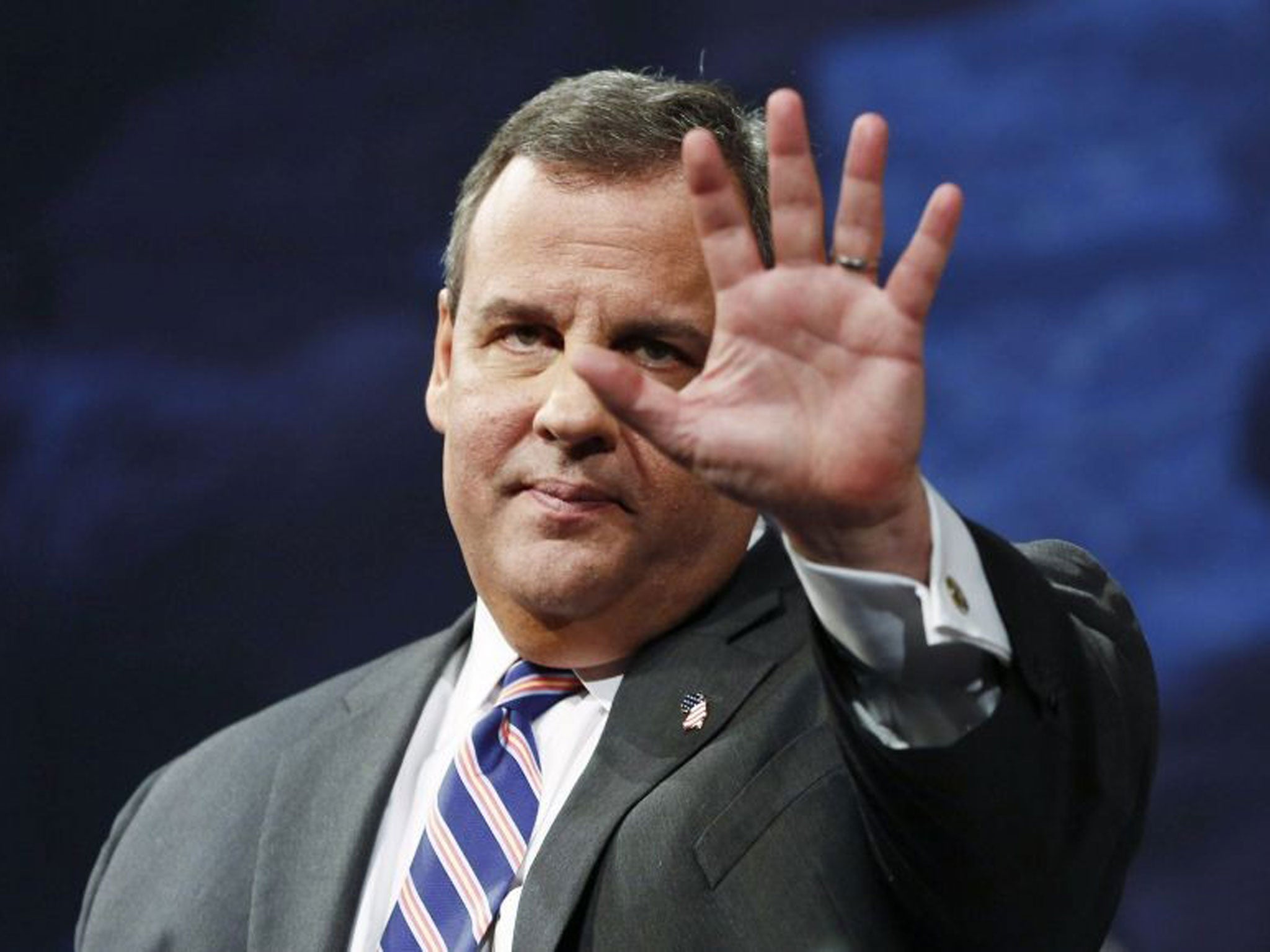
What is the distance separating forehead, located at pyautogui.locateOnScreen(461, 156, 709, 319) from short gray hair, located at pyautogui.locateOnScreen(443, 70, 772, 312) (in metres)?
0.03

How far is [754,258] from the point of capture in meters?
1.86

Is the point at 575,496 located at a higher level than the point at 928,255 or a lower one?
lower

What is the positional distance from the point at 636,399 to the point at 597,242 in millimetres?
558

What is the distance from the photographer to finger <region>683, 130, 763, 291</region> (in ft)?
6.02

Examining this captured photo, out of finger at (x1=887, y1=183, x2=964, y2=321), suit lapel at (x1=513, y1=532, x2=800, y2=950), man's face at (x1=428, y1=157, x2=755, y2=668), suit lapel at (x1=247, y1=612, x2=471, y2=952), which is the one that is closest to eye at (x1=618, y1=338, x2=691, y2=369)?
man's face at (x1=428, y1=157, x2=755, y2=668)

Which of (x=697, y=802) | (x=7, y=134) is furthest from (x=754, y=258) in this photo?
(x=7, y=134)

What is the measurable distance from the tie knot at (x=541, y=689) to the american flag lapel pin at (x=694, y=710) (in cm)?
20

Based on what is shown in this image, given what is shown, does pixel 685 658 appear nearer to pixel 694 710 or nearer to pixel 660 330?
pixel 694 710

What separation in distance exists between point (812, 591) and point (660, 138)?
764mm

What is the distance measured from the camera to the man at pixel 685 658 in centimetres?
184

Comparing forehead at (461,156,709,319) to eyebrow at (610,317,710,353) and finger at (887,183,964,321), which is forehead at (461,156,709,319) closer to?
eyebrow at (610,317,710,353)

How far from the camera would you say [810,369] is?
186 cm

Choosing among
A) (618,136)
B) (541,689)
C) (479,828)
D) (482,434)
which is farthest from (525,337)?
(479,828)

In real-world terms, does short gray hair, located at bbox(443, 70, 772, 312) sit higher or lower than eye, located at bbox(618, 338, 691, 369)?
higher
